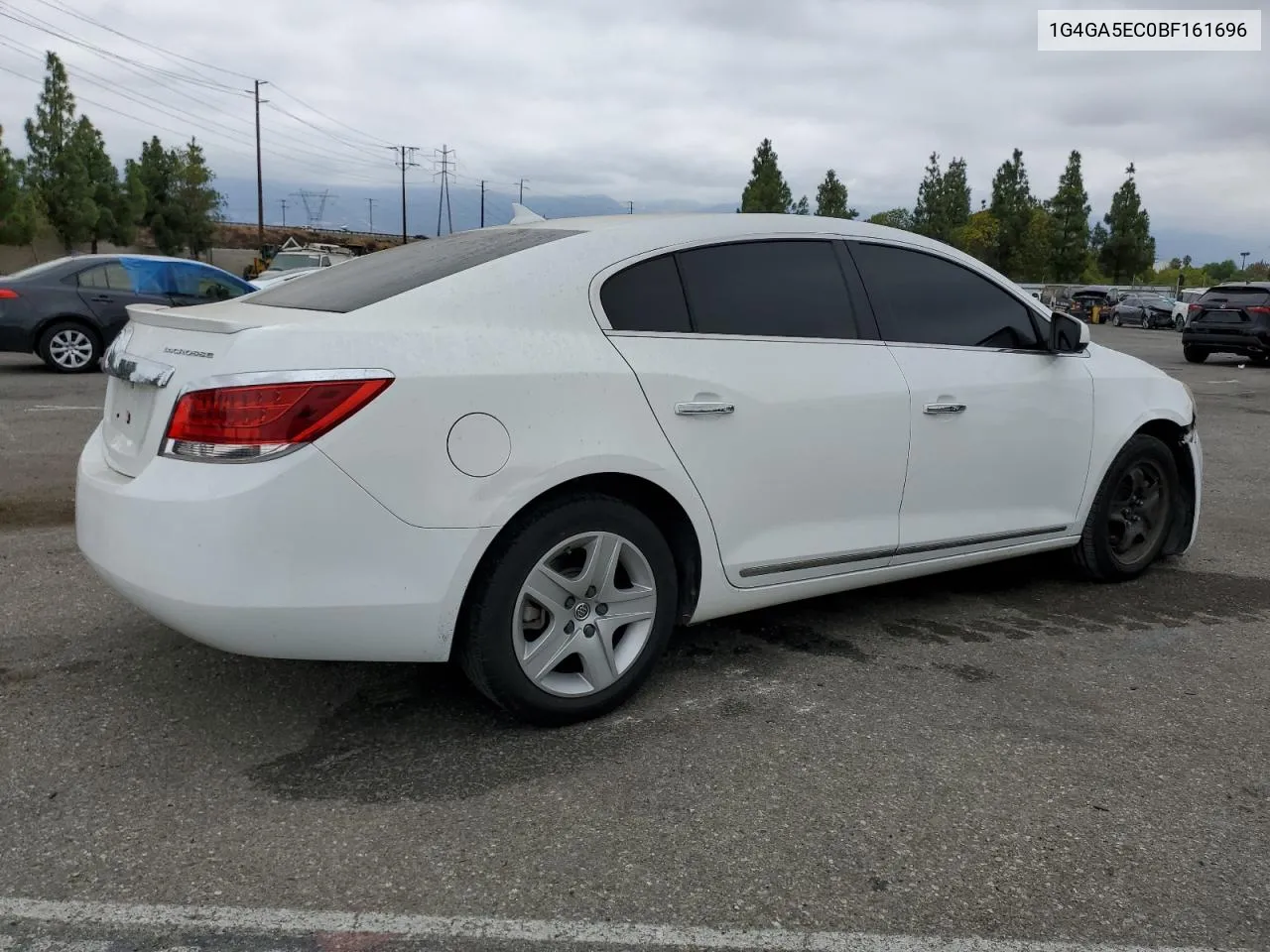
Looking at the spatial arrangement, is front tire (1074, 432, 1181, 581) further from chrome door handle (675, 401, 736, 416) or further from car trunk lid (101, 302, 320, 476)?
car trunk lid (101, 302, 320, 476)

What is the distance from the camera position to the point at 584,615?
3.32 meters

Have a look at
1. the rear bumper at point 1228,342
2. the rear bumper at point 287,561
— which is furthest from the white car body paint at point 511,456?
the rear bumper at point 1228,342

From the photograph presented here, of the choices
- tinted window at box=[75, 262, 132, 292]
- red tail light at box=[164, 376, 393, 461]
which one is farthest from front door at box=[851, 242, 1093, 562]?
tinted window at box=[75, 262, 132, 292]

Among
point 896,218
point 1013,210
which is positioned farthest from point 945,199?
point 896,218

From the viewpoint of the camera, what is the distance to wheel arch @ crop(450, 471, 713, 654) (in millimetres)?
3115

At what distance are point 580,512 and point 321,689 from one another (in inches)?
46.0

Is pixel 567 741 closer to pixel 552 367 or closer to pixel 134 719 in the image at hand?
pixel 552 367

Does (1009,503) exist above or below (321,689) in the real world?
above

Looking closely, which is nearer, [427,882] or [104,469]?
[427,882]

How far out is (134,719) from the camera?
337cm

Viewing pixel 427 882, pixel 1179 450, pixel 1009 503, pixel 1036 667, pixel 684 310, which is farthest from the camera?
pixel 1179 450

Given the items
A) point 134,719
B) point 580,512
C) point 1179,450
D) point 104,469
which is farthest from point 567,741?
point 1179,450

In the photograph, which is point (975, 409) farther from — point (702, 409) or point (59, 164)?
point (59, 164)

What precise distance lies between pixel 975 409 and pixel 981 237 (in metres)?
76.0
